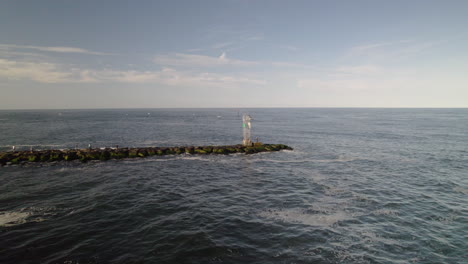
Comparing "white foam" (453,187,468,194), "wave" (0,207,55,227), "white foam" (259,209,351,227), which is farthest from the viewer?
"white foam" (453,187,468,194)

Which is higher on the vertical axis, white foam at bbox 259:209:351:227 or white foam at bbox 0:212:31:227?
white foam at bbox 0:212:31:227

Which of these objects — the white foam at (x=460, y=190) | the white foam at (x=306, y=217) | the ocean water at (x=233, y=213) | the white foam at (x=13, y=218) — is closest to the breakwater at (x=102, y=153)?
the ocean water at (x=233, y=213)

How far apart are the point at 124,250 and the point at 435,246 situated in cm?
2053

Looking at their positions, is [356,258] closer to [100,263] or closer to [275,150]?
[100,263]

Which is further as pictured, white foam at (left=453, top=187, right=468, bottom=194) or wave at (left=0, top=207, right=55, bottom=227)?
white foam at (left=453, top=187, right=468, bottom=194)

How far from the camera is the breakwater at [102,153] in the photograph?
39250mm

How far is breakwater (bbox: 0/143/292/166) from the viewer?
3925 centimetres

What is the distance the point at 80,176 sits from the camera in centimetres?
3120

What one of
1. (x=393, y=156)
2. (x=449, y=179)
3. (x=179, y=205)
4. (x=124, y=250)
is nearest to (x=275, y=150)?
(x=393, y=156)

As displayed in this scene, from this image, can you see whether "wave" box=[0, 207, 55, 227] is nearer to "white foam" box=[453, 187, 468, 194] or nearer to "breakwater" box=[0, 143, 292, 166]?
"breakwater" box=[0, 143, 292, 166]

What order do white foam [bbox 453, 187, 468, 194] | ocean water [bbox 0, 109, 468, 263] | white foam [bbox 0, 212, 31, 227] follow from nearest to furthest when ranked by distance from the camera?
ocean water [bbox 0, 109, 468, 263] → white foam [bbox 0, 212, 31, 227] → white foam [bbox 453, 187, 468, 194]

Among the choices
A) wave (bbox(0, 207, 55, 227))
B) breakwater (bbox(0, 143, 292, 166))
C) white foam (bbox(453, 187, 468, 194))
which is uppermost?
breakwater (bbox(0, 143, 292, 166))

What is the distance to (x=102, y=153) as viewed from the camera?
4206 centimetres

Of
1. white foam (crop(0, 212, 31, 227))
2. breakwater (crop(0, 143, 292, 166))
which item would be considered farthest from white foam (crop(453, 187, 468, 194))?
white foam (crop(0, 212, 31, 227))
